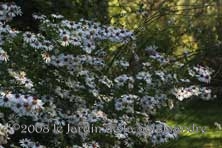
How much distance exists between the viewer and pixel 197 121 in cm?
814

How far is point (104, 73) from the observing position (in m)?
5.71

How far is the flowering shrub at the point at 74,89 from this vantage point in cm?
437

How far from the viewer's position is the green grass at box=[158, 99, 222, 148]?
6.60 metres

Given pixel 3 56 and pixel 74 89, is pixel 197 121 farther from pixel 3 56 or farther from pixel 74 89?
pixel 3 56

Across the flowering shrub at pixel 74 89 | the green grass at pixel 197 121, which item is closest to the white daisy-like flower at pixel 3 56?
the flowering shrub at pixel 74 89

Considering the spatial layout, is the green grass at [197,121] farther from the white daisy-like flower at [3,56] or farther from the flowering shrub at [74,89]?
the white daisy-like flower at [3,56]

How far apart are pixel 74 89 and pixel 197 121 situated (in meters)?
3.67

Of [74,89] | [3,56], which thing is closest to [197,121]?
[74,89]

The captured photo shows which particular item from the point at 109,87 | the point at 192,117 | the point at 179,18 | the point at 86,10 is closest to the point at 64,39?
the point at 109,87

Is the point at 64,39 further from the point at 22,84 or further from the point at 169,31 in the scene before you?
the point at 169,31

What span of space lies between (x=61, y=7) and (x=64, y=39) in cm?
260

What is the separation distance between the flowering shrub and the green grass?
54cm

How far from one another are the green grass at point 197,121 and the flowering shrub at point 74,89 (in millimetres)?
543

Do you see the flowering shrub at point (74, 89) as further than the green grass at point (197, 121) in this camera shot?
No
